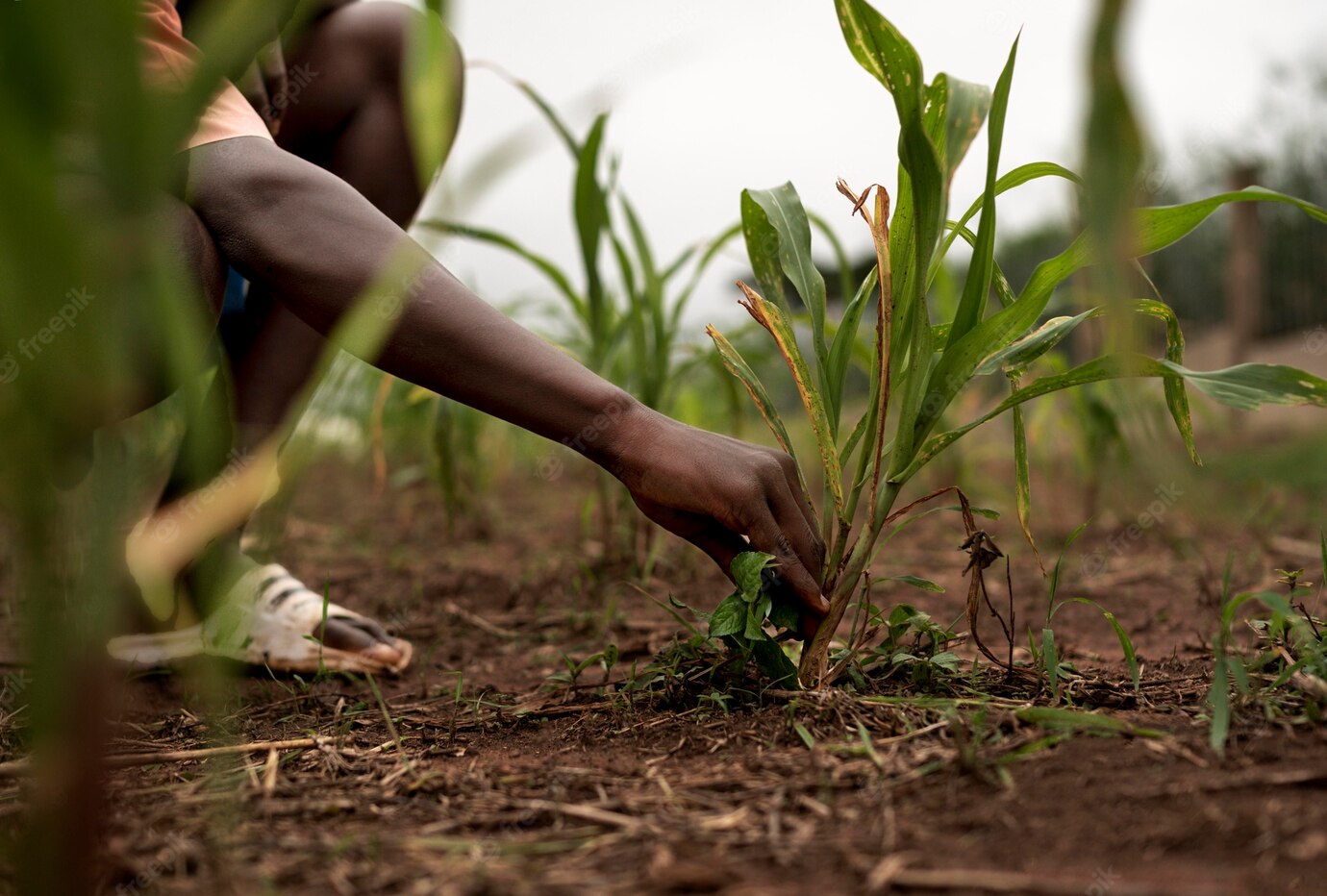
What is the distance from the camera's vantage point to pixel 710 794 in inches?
27.5

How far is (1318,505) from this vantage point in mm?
2281

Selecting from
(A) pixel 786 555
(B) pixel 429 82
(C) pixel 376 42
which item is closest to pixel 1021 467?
(A) pixel 786 555

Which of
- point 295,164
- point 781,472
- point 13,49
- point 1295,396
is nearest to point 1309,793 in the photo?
point 1295,396

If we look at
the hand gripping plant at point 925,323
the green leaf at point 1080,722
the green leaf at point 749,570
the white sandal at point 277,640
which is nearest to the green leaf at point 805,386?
the hand gripping plant at point 925,323

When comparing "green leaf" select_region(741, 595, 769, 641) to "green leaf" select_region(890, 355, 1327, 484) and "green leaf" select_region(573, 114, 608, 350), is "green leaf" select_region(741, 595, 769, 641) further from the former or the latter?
"green leaf" select_region(573, 114, 608, 350)

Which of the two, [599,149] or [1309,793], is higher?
[599,149]

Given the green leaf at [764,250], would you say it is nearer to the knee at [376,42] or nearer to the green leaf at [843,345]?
the green leaf at [843,345]

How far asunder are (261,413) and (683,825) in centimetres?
107

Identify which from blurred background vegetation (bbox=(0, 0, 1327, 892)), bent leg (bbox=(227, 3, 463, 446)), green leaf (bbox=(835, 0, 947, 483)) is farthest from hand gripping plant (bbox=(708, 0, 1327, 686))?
bent leg (bbox=(227, 3, 463, 446))

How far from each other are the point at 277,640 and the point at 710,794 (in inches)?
32.7

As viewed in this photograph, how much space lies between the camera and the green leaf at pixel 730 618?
863mm

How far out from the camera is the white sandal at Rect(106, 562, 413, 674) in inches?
50.3

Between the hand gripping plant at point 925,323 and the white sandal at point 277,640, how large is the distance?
645 mm

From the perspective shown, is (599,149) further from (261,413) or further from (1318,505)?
(1318,505)
